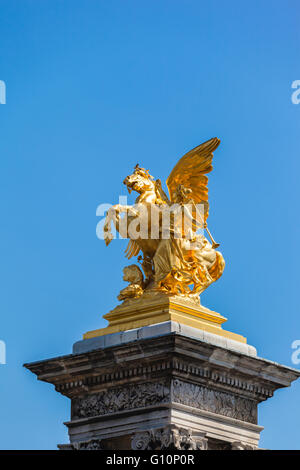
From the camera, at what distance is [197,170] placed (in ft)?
72.7

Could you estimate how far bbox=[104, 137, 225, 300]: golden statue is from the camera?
21.2m

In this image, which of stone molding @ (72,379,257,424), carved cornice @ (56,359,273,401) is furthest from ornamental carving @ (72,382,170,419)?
carved cornice @ (56,359,273,401)

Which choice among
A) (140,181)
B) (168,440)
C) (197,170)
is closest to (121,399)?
(168,440)

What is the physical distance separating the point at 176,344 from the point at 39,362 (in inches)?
111

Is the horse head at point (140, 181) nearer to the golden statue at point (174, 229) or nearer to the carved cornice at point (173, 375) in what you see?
the golden statue at point (174, 229)

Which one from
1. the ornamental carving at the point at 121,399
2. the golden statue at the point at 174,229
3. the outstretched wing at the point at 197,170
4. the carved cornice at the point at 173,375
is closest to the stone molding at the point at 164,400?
the ornamental carving at the point at 121,399

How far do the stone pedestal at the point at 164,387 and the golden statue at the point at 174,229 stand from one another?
122cm

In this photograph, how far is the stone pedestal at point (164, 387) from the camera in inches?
776
